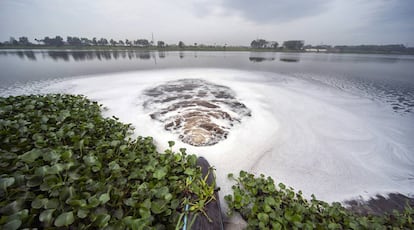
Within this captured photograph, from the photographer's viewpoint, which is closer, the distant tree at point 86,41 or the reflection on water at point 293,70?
the reflection on water at point 293,70

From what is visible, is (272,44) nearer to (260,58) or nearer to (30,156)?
(260,58)

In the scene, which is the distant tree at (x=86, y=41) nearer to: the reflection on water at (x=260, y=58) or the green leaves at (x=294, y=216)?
the reflection on water at (x=260, y=58)

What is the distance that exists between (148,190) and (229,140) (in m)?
1.50

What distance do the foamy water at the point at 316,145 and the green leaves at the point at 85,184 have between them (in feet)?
1.85

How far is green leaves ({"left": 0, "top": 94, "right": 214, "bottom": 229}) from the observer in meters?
0.86

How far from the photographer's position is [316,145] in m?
2.34

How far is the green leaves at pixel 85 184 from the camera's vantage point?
0.86 metres

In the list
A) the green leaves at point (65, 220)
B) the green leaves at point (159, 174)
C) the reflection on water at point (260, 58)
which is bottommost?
the green leaves at point (159, 174)

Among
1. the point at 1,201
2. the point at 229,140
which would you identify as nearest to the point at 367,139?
the point at 229,140

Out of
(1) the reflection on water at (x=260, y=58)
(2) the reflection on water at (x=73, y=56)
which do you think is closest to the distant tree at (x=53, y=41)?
(2) the reflection on water at (x=73, y=56)

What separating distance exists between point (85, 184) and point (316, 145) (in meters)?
2.87

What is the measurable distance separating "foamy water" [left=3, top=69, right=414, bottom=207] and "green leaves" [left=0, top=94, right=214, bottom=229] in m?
0.56

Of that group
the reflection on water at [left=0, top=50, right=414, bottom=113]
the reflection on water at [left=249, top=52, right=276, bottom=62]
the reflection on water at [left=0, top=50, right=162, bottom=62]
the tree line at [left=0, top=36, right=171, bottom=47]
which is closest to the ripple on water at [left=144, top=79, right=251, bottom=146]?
the reflection on water at [left=0, top=50, right=414, bottom=113]

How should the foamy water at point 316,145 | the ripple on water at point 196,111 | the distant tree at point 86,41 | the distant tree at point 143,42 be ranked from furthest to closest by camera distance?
the distant tree at point 143,42 < the distant tree at point 86,41 < the ripple on water at point 196,111 < the foamy water at point 316,145
